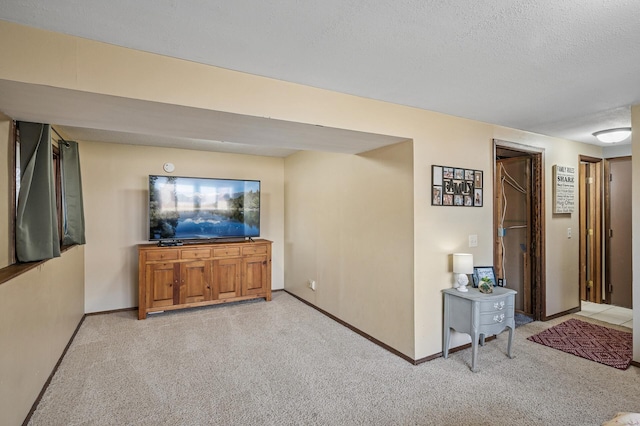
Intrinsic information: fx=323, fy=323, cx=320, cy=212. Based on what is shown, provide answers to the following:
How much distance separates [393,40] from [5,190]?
8.47 feet

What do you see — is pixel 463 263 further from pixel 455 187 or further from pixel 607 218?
pixel 607 218

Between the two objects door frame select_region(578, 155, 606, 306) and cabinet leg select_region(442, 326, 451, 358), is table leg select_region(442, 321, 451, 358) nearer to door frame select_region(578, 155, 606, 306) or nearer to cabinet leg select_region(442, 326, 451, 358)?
cabinet leg select_region(442, 326, 451, 358)

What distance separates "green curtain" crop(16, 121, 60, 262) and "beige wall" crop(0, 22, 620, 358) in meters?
0.99

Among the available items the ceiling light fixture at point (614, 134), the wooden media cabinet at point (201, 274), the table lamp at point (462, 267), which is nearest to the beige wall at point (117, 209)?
the wooden media cabinet at point (201, 274)

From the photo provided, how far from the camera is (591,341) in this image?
10.7 ft

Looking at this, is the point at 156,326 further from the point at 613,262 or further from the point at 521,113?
the point at 613,262

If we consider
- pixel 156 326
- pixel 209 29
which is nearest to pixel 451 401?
pixel 209 29

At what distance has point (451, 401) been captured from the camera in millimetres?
2268

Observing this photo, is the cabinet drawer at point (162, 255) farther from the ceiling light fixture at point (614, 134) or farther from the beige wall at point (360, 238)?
the ceiling light fixture at point (614, 134)

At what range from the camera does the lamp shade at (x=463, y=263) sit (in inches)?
115

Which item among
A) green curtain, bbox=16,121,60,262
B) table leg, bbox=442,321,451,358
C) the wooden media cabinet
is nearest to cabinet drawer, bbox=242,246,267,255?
the wooden media cabinet

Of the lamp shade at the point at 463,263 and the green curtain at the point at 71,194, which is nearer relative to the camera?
the lamp shade at the point at 463,263

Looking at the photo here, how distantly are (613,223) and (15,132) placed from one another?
6.57 m

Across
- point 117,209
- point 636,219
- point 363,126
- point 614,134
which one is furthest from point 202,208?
point 614,134
